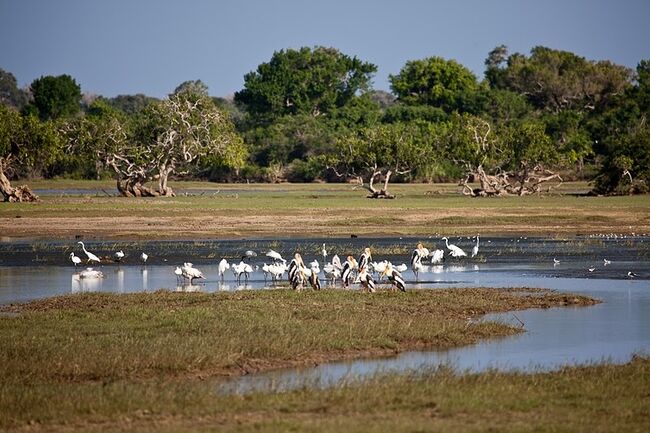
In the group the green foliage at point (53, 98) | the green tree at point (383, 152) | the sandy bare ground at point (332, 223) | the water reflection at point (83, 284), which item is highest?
the green foliage at point (53, 98)

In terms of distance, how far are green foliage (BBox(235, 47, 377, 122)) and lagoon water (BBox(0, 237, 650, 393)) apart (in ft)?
242

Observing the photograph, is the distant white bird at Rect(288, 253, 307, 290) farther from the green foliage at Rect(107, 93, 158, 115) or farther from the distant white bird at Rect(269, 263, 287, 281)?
the green foliage at Rect(107, 93, 158, 115)

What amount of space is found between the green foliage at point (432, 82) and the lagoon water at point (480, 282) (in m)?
75.1

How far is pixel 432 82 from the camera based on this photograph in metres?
115

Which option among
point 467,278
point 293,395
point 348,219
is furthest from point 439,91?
point 293,395

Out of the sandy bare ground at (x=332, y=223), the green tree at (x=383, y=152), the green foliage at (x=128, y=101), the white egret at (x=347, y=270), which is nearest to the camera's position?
the white egret at (x=347, y=270)

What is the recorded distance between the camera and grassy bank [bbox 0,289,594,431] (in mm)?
12828

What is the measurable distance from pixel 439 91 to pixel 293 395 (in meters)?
99.5

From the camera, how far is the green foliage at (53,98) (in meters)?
110

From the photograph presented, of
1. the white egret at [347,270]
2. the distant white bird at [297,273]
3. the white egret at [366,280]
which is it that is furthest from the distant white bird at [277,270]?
the white egret at [366,280]

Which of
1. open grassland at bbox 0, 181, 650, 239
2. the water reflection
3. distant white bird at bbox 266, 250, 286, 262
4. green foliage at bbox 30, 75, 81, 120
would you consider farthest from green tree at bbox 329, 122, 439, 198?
green foliage at bbox 30, 75, 81, 120

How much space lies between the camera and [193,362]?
49.5 feet

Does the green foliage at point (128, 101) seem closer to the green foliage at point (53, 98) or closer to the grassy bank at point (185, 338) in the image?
the green foliage at point (53, 98)

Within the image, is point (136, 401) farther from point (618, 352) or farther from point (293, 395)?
point (618, 352)
